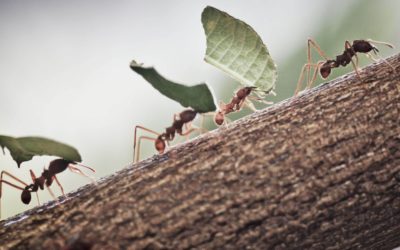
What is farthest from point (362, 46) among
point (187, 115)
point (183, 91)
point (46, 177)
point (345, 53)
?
point (46, 177)

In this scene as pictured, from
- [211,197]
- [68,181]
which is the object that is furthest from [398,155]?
[68,181]

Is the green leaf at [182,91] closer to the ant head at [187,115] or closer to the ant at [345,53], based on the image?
the ant head at [187,115]

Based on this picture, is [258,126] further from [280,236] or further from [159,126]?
[159,126]

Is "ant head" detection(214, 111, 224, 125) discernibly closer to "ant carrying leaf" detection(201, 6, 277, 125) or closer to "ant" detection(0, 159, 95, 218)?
"ant carrying leaf" detection(201, 6, 277, 125)

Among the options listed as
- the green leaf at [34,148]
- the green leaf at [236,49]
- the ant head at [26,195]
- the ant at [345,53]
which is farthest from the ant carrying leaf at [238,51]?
the ant head at [26,195]

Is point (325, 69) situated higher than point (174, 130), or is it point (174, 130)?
point (325, 69)

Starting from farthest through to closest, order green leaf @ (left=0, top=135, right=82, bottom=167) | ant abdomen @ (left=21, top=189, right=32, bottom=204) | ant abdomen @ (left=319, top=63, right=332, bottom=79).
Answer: ant abdomen @ (left=319, top=63, right=332, bottom=79), ant abdomen @ (left=21, top=189, right=32, bottom=204), green leaf @ (left=0, top=135, right=82, bottom=167)

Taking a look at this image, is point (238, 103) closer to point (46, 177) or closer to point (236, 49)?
point (236, 49)

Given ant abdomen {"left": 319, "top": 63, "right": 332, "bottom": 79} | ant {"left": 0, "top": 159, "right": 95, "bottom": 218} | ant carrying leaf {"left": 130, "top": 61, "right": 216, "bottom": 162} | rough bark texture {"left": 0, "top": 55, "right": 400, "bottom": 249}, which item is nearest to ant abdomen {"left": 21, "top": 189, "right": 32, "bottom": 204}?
ant {"left": 0, "top": 159, "right": 95, "bottom": 218}
